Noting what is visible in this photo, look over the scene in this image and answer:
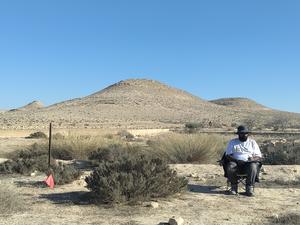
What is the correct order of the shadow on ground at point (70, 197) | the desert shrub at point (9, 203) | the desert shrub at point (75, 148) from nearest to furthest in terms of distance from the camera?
1. the desert shrub at point (9, 203)
2. the shadow on ground at point (70, 197)
3. the desert shrub at point (75, 148)

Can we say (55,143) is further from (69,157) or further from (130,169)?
(130,169)

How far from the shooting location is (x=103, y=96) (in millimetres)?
134500

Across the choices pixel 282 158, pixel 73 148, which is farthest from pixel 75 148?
pixel 282 158

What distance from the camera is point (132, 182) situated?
400 inches

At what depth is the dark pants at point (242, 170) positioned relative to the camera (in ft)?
37.7

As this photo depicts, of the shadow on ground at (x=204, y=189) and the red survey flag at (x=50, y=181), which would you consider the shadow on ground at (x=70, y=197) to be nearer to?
the red survey flag at (x=50, y=181)

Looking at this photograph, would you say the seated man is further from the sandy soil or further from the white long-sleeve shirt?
the sandy soil

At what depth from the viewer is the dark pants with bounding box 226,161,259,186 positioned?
37.7ft

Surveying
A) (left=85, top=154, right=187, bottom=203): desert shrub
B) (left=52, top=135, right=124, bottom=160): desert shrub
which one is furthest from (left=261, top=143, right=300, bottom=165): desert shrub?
(left=85, top=154, right=187, bottom=203): desert shrub

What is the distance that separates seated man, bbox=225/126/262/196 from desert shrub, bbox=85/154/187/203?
1.09 metres

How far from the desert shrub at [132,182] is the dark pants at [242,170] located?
1.02 m

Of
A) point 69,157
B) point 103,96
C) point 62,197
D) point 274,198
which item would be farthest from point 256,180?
point 103,96

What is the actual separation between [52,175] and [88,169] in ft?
11.5

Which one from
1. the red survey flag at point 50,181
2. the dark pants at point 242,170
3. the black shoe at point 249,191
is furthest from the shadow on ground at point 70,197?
the black shoe at point 249,191
